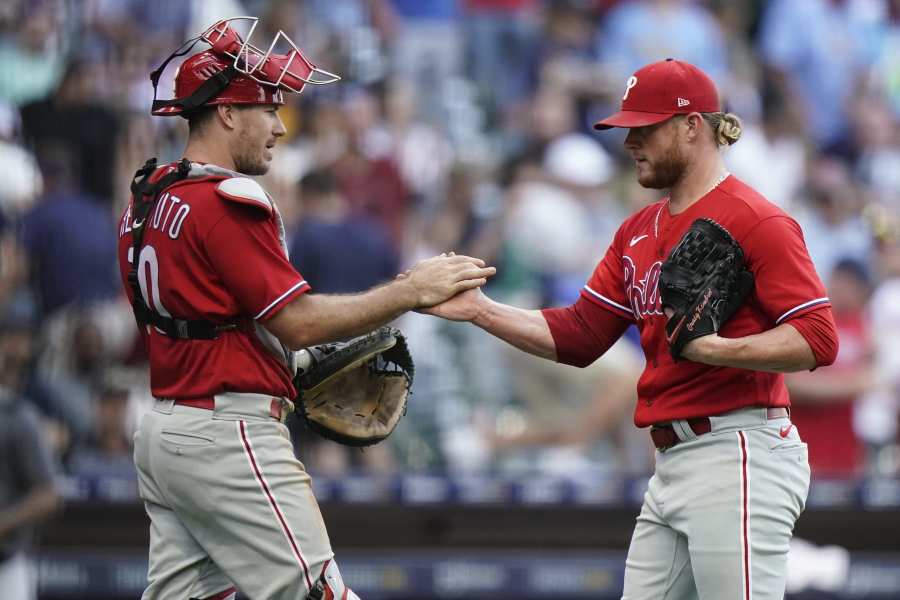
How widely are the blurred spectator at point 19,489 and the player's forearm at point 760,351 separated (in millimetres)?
3647

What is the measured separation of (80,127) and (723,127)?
203 inches

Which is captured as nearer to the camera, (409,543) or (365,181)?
(409,543)

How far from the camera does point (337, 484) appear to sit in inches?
293

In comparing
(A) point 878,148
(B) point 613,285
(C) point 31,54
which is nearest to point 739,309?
(B) point 613,285

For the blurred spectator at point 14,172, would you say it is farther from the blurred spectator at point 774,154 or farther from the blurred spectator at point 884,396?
the blurred spectator at point 884,396

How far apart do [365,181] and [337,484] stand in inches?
75.5

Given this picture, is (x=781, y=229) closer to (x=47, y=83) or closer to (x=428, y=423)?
(x=428, y=423)

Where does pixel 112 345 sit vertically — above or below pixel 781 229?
below

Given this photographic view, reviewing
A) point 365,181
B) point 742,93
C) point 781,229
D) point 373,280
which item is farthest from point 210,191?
point 742,93

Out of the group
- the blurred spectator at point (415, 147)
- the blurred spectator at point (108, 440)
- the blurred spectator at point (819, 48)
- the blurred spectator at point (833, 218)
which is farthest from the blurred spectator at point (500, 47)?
the blurred spectator at point (108, 440)

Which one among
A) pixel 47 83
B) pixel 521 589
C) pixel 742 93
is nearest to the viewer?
pixel 521 589

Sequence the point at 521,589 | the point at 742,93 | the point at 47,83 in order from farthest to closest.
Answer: the point at 742,93 → the point at 47,83 → the point at 521,589

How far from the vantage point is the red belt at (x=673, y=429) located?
3.81 meters

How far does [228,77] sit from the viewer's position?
377cm
